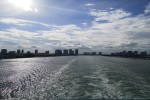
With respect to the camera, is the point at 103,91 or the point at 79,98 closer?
the point at 79,98

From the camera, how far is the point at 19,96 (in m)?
17.9

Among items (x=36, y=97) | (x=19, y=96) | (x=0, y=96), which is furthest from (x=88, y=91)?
(x=0, y=96)

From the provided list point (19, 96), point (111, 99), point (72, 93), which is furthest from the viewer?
point (72, 93)

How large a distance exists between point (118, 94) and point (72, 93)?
4.62m

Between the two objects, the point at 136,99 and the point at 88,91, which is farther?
the point at 88,91

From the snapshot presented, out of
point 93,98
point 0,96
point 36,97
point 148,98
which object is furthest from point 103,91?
point 0,96

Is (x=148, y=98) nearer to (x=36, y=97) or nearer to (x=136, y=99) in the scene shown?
(x=136, y=99)

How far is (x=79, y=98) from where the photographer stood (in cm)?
1719

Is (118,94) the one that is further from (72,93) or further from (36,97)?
(36,97)

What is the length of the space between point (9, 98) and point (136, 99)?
455 inches

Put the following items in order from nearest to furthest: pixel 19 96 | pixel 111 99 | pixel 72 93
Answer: pixel 111 99 → pixel 19 96 → pixel 72 93

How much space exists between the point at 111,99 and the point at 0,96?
10421 millimetres

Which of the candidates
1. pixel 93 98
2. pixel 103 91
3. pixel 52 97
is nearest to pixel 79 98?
pixel 93 98

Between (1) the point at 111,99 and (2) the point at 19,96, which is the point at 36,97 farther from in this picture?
(1) the point at 111,99
